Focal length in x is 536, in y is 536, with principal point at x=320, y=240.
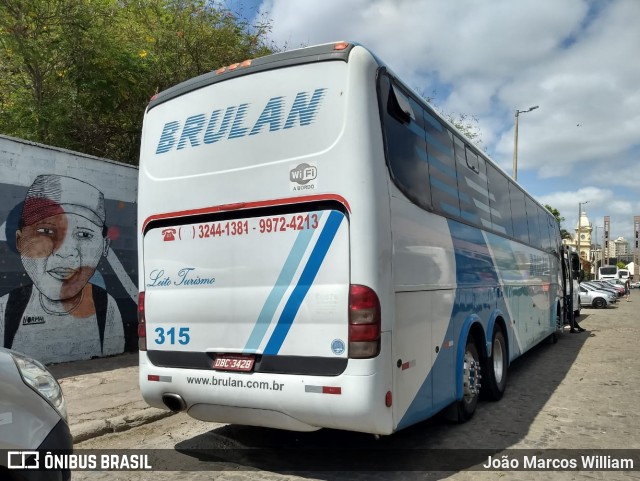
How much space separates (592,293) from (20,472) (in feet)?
105

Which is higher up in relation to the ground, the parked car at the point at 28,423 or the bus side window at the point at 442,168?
the bus side window at the point at 442,168

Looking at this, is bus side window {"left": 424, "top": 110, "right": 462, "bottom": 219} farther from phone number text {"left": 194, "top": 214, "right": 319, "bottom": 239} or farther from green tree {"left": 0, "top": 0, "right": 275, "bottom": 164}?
green tree {"left": 0, "top": 0, "right": 275, "bottom": 164}

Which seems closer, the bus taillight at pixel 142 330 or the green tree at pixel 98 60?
the bus taillight at pixel 142 330

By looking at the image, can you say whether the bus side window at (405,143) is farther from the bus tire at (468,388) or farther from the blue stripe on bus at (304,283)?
the bus tire at (468,388)

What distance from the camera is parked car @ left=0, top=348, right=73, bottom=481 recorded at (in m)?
2.48

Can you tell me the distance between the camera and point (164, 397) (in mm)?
4766

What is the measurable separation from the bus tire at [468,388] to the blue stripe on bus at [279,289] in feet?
8.05

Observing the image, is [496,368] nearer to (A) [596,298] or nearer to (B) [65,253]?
(B) [65,253]

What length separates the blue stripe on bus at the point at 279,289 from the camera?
13.7 ft

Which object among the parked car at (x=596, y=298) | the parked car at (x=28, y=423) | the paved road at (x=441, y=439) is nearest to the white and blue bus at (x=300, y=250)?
the paved road at (x=441, y=439)

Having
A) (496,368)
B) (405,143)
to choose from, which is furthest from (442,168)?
(496,368)

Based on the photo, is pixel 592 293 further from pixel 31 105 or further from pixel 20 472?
pixel 20 472

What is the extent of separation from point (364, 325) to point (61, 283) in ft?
21.0

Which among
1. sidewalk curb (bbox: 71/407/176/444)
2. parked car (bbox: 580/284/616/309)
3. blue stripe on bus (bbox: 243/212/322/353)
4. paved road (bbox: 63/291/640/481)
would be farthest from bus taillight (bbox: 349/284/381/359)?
parked car (bbox: 580/284/616/309)
